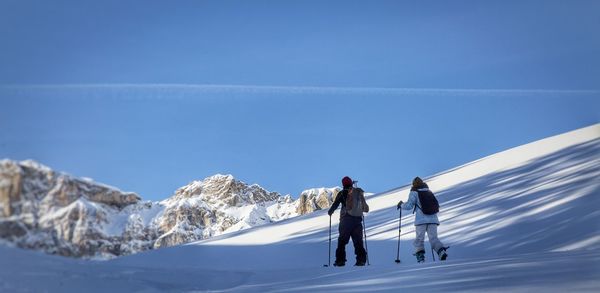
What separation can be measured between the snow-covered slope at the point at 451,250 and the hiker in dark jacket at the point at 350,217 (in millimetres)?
579

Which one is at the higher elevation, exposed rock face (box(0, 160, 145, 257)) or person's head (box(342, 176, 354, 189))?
person's head (box(342, 176, 354, 189))

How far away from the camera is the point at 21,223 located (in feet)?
5.08

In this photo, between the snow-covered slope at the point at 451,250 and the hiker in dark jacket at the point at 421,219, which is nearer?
the snow-covered slope at the point at 451,250

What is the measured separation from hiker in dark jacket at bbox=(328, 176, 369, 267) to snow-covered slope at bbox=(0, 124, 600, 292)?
58cm

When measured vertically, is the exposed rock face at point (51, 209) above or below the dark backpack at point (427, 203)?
below

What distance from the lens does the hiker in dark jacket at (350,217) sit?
8672mm

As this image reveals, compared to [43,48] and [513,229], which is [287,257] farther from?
[43,48]

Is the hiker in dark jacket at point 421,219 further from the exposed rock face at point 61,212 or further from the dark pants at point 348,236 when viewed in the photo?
the exposed rock face at point 61,212

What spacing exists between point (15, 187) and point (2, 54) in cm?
42

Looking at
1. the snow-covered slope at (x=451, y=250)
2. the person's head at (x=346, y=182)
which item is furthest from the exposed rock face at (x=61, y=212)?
the person's head at (x=346, y=182)

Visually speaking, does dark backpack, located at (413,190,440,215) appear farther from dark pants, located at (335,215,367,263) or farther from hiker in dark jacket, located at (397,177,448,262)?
dark pants, located at (335,215,367,263)

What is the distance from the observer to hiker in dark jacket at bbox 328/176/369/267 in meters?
8.67

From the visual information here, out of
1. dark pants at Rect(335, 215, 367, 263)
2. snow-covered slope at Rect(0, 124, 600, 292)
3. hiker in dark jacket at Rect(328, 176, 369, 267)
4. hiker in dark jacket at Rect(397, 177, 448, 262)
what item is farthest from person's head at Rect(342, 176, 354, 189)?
snow-covered slope at Rect(0, 124, 600, 292)

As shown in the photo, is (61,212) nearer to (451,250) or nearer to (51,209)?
(51,209)
